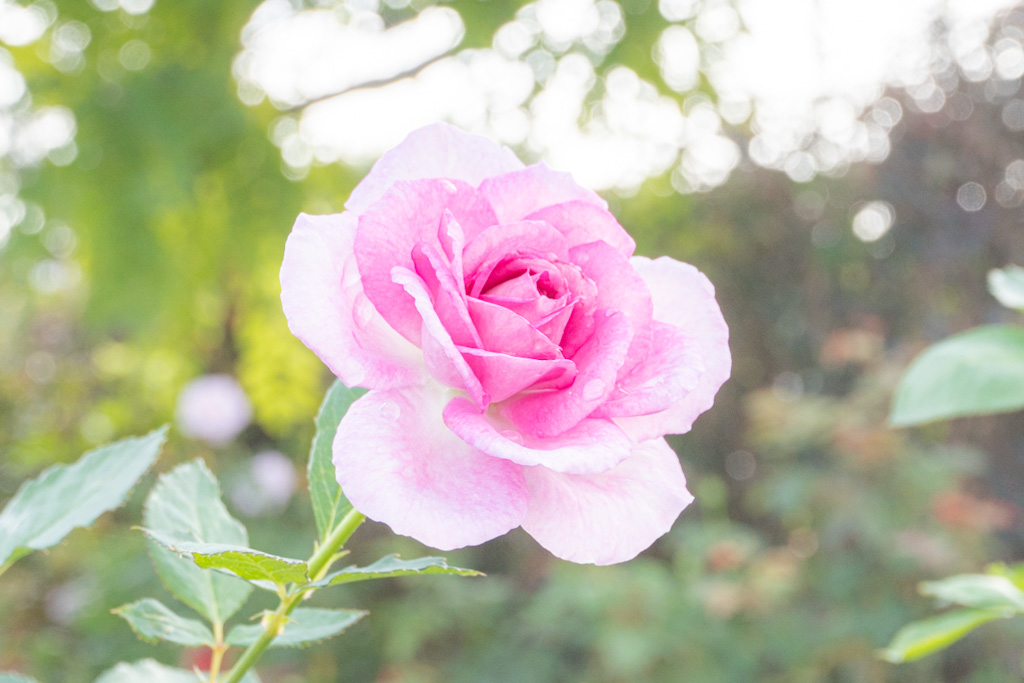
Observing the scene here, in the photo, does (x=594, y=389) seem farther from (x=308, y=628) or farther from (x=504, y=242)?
(x=308, y=628)

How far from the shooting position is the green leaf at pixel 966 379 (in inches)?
19.8

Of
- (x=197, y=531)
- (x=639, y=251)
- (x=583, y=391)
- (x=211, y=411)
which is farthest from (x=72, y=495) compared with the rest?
(x=639, y=251)

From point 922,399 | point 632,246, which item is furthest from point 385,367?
point 922,399

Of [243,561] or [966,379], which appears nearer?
[243,561]

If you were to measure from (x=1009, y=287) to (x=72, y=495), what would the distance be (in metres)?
0.66

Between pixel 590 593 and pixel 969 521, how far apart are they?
3.27ft

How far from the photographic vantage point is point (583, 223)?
1.14 feet

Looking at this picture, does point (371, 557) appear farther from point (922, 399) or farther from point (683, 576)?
point (922, 399)

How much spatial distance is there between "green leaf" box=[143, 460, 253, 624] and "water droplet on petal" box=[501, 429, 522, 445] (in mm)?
177

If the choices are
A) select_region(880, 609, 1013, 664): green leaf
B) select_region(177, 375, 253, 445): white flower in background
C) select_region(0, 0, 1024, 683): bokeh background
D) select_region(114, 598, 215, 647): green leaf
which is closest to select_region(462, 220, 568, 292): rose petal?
select_region(114, 598, 215, 647): green leaf

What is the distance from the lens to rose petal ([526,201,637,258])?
0.34 metres

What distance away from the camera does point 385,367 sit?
311mm

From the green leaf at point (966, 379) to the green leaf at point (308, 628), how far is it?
0.38m

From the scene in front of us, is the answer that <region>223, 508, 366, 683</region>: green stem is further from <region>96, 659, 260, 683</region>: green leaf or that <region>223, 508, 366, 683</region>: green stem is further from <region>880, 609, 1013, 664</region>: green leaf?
<region>880, 609, 1013, 664</region>: green leaf
